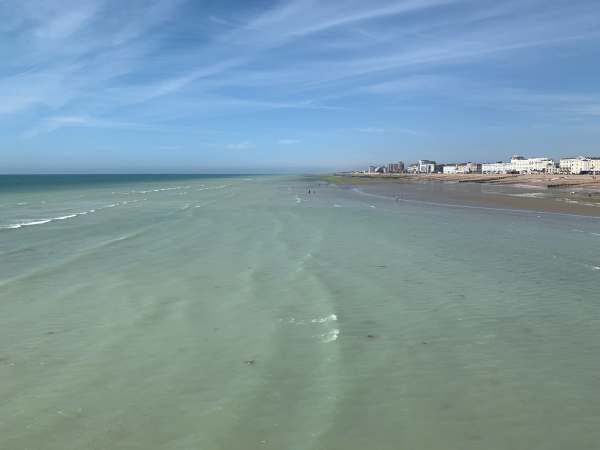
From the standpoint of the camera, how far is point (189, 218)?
1101 inches

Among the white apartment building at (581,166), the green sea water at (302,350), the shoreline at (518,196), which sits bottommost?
the green sea water at (302,350)

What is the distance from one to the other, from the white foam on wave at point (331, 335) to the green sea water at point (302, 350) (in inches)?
1.7

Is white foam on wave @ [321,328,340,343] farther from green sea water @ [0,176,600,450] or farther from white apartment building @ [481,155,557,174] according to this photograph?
white apartment building @ [481,155,557,174]

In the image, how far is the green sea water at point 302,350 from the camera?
197 inches

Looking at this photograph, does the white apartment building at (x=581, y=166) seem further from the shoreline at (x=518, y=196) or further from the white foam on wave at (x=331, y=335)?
the white foam on wave at (x=331, y=335)

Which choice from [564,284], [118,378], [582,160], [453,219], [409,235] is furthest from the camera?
[582,160]

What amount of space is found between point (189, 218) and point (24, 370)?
21.8 m

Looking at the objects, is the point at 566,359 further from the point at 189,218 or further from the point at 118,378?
the point at 189,218

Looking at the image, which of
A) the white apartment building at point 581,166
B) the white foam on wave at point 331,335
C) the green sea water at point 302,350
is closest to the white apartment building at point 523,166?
the white apartment building at point 581,166

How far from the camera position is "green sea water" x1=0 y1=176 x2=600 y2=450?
Answer: 5012 millimetres

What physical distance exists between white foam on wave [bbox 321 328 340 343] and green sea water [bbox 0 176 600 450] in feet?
0.14

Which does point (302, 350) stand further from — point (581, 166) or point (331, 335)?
point (581, 166)

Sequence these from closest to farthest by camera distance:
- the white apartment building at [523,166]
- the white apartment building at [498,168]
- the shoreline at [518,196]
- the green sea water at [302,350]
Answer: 1. the green sea water at [302,350]
2. the shoreline at [518,196]
3. the white apartment building at [523,166]
4. the white apartment building at [498,168]

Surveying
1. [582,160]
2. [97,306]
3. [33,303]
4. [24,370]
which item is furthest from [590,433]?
[582,160]
